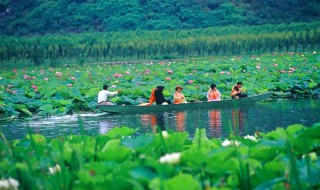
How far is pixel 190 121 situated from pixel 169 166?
29.1 feet

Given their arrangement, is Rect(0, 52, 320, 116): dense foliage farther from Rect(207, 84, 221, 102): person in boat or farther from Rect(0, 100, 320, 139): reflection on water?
Rect(0, 100, 320, 139): reflection on water

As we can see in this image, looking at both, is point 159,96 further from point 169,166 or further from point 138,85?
point 169,166

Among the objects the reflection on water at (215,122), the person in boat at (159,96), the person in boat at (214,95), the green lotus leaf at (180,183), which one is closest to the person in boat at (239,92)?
the person in boat at (214,95)

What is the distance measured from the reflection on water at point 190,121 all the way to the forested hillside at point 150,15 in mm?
45701

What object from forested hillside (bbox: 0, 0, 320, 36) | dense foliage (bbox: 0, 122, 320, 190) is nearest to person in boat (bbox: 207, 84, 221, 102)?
dense foliage (bbox: 0, 122, 320, 190)

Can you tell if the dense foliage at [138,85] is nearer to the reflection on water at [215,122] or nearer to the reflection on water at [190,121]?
the reflection on water at [190,121]

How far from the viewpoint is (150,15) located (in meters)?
61.1

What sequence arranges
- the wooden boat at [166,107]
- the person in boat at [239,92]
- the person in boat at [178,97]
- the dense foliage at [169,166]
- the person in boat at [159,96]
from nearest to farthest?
the dense foliage at [169,166], the wooden boat at [166,107], the person in boat at [159,96], the person in boat at [178,97], the person in boat at [239,92]

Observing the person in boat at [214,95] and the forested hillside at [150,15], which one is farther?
the forested hillside at [150,15]

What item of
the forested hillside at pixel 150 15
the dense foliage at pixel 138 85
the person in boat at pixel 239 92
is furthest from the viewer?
the forested hillside at pixel 150 15

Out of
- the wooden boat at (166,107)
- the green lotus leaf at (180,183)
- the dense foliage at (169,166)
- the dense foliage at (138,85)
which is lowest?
the wooden boat at (166,107)

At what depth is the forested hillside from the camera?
59.0 m

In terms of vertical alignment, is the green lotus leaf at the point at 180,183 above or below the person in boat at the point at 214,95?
above

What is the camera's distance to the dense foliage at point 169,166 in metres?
2.40
